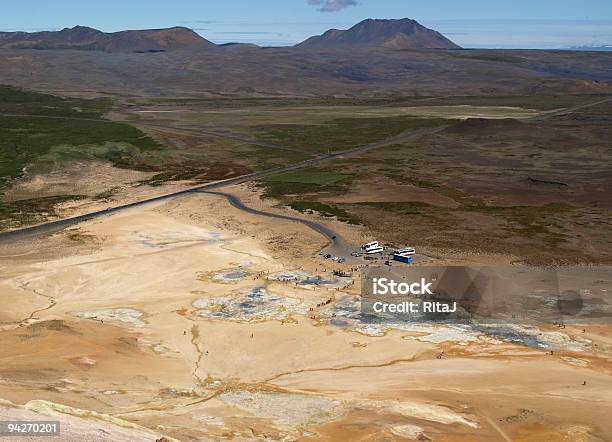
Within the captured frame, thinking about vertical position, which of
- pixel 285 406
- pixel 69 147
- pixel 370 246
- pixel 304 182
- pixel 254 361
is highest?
pixel 69 147

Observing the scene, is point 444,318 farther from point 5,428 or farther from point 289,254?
point 5,428

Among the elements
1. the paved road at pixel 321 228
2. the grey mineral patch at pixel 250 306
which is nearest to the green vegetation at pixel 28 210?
the paved road at pixel 321 228

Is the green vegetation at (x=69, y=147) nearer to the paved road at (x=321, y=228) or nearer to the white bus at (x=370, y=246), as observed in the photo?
the paved road at (x=321, y=228)

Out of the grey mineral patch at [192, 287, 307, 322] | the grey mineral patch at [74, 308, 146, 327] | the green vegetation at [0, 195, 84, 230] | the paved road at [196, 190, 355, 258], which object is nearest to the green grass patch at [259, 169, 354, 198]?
the paved road at [196, 190, 355, 258]

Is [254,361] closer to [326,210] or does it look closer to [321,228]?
[321,228]

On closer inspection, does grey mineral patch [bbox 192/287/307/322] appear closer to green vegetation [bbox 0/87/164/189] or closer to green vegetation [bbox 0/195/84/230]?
green vegetation [bbox 0/195/84/230]

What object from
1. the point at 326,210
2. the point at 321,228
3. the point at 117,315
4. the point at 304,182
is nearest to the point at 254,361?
the point at 117,315
